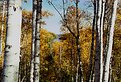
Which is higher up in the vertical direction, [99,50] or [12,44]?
Answer: [12,44]

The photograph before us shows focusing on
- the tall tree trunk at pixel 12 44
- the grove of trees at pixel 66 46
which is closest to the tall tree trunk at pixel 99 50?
the grove of trees at pixel 66 46

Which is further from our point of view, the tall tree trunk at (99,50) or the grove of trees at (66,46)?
the tall tree trunk at (99,50)

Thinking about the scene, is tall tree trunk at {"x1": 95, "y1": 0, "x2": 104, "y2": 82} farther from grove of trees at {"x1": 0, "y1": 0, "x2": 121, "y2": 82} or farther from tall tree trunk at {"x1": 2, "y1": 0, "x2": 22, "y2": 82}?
tall tree trunk at {"x1": 2, "y1": 0, "x2": 22, "y2": 82}

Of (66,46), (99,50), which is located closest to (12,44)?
(99,50)

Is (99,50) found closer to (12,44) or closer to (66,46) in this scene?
(12,44)

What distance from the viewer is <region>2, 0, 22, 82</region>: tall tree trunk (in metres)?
5.69

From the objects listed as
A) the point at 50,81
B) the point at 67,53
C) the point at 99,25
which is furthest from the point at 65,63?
the point at 99,25

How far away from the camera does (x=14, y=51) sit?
5.75m

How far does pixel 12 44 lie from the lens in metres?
5.71

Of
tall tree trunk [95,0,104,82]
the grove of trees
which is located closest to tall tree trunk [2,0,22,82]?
the grove of trees

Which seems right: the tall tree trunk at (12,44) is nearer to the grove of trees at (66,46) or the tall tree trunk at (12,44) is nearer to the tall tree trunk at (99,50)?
the grove of trees at (66,46)

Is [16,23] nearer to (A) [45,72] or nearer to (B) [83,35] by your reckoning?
(B) [83,35]

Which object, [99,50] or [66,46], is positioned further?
[66,46]

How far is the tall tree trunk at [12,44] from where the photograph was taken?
5688mm
